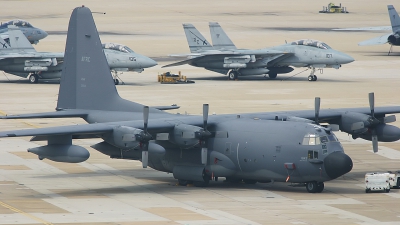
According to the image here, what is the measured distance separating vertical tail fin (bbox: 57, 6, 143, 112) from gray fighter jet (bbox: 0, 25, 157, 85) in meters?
32.5

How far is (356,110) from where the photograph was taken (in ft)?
140

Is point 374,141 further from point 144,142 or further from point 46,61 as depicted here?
point 46,61

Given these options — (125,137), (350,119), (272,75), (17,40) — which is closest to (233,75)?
(272,75)

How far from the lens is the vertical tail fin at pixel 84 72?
4225 cm

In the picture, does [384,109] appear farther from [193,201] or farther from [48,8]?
[48,8]

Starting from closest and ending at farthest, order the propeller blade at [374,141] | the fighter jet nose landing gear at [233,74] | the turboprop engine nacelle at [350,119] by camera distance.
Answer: the propeller blade at [374,141]
the turboprop engine nacelle at [350,119]
the fighter jet nose landing gear at [233,74]

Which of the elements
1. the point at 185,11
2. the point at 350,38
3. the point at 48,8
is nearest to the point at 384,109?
the point at 350,38

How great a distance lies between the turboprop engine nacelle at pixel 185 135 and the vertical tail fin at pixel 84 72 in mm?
5842

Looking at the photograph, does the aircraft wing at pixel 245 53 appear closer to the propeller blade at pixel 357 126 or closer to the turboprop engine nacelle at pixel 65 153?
the propeller blade at pixel 357 126

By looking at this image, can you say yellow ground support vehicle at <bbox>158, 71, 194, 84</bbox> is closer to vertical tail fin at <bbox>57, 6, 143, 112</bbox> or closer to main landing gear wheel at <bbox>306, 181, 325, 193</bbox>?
vertical tail fin at <bbox>57, 6, 143, 112</bbox>

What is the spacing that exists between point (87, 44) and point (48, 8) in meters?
134

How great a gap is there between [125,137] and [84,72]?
7.84 m

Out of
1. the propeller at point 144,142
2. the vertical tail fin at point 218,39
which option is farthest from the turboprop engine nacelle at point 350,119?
the vertical tail fin at point 218,39

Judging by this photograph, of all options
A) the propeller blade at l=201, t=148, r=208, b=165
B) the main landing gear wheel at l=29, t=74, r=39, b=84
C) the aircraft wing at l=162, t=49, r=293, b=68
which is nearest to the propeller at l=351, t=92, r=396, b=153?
the propeller blade at l=201, t=148, r=208, b=165
